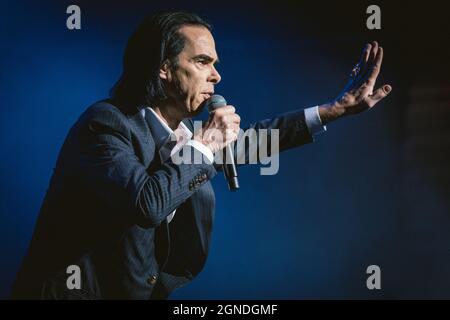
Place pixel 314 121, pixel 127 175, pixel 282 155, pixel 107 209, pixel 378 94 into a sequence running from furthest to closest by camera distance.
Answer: pixel 282 155
pixel 314 121
pixel 378 94
pixel 107 209
pixel 127 175

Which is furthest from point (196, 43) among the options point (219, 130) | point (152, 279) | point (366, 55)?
point (152, 279)

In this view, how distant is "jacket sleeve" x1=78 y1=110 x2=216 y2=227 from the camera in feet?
4.13

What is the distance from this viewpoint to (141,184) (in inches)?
49.8

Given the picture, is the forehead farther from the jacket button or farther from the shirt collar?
the jacket button

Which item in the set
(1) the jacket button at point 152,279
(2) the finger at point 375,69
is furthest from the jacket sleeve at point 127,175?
(2) the finger at point 375,69

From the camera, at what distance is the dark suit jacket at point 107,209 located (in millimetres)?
1280

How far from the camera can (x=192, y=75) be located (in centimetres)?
169

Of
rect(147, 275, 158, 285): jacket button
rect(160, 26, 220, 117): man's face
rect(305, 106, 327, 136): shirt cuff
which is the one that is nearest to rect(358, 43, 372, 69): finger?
rect(305, 106, 327, 136): shirt cuff

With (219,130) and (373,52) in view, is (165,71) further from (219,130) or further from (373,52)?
(373,52)

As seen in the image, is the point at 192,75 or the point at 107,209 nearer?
the point at 107,209

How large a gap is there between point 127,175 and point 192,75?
545 mm

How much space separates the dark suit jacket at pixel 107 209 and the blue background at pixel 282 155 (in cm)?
110
